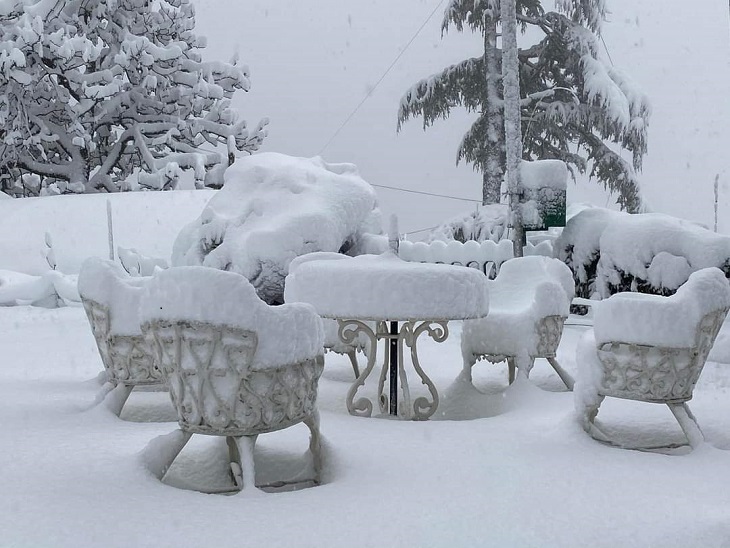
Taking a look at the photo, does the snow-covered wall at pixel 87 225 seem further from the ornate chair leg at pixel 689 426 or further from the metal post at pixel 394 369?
the ornate chair leg at pixel 689 426

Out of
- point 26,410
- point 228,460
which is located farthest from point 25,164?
point 228,460

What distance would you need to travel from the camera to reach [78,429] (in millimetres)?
3445

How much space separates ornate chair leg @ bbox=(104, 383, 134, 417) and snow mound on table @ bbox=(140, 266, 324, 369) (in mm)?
1361

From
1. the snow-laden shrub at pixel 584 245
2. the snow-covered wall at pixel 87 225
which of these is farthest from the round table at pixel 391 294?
the snow-covered wall at pixel 87 225

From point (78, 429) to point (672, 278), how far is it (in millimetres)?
6190

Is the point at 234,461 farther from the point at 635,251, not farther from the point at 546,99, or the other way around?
the point at 546,99

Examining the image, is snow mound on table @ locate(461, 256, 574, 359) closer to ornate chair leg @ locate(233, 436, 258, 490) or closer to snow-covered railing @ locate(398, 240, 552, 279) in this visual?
ornate chair leg @ locate(233, 436, 258, 490)

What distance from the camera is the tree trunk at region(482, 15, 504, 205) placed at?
1448 cm

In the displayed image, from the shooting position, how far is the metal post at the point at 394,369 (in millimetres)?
4199

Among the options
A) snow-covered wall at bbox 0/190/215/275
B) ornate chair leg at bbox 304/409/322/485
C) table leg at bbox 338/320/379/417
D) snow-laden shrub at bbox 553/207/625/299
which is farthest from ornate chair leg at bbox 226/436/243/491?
snow-covered wall at bbox 0/190/215/275

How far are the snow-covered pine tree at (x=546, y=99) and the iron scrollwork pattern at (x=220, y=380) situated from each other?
12.5 metres

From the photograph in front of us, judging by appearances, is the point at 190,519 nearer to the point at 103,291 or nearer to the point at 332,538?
the point at 332,538

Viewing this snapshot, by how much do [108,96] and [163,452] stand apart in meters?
15.5

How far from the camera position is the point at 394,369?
4.25 m
